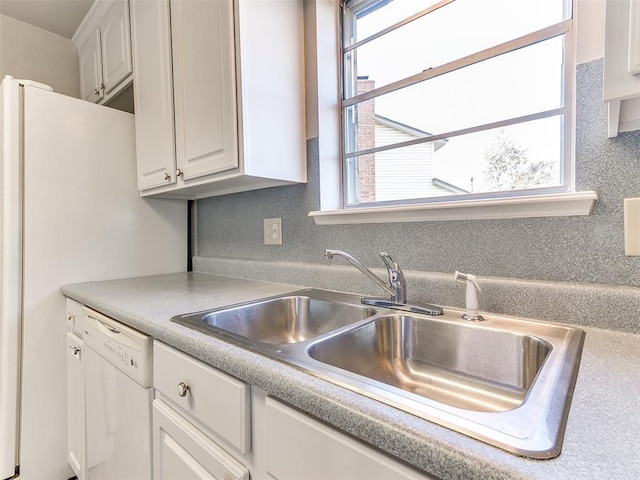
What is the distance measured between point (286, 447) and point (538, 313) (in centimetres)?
66

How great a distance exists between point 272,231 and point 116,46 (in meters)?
1.37

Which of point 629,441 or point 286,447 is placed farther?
point 286,447

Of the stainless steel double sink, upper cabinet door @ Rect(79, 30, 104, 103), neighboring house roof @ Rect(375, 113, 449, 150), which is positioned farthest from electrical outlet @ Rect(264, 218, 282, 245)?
upper cabinet door @ Rect(79, 30, 104, 103)

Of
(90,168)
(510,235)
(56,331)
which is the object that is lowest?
(56,331)

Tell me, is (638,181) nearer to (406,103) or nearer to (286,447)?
(406,103)

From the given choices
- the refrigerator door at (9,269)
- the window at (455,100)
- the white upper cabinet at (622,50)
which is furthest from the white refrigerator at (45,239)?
the white upper cabinet at (622,50)

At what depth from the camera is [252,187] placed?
1434 millimetres

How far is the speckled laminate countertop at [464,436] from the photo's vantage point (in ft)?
1.05

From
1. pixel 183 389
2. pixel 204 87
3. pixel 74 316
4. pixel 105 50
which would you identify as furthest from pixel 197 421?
pixel 105 50

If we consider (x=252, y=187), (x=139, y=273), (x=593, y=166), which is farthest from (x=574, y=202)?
(x=139, y=273)

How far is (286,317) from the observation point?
3.70 feet

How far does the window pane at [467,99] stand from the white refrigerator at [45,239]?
1.17m

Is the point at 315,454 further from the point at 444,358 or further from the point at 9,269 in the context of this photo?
the point at 9,269

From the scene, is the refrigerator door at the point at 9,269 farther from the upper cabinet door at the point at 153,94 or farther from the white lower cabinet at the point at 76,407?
the upper cabinet door at the point at 153,94
